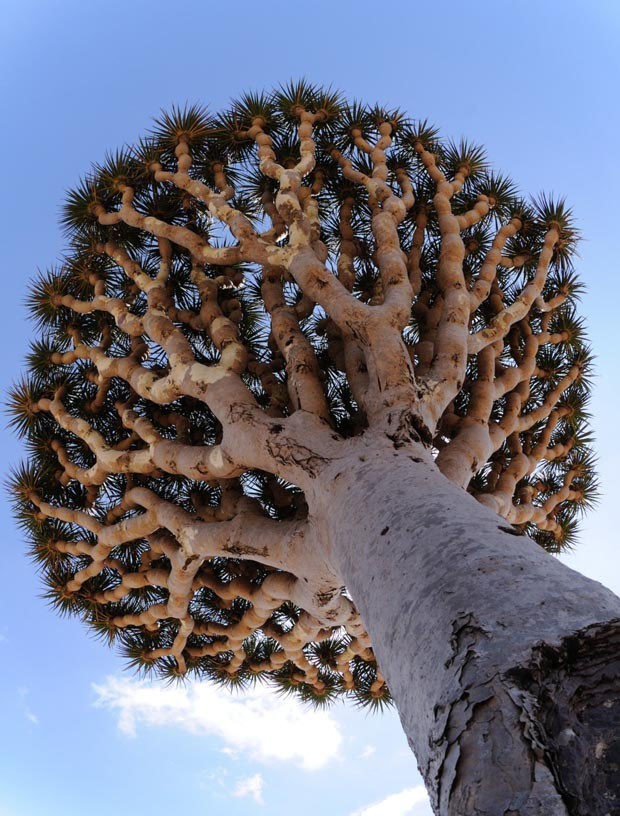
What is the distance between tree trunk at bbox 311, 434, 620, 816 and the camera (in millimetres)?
1416

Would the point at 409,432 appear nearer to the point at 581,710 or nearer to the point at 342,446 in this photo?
the point at 342,446

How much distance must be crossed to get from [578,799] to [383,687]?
6481 mm

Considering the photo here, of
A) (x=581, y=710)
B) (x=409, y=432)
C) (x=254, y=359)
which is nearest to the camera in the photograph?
(x=581, y=710)

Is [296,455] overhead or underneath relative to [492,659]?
overhead

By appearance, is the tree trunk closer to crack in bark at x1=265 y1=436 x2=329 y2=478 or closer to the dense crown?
crack in bark at x1=265 y1=436 x2=329 y2=478

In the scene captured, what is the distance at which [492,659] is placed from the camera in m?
1.66

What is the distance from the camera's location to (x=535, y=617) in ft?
5.63

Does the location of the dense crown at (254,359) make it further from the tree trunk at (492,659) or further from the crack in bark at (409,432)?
the tree trunk at (492,659)

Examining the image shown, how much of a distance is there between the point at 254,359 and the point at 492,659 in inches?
183

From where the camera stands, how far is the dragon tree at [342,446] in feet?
5.46

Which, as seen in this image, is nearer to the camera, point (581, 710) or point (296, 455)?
point (581, 710)

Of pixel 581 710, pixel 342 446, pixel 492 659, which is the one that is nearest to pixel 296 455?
pixel 342 446

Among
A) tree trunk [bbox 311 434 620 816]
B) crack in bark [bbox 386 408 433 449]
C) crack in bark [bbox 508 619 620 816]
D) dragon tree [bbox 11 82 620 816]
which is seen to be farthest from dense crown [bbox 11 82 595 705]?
crack in bark [bbox 508 619 620 816]

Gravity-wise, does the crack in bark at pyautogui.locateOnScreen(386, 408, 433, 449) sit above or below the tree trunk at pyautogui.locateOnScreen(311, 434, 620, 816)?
above
